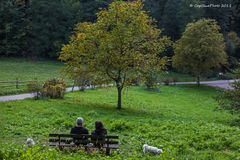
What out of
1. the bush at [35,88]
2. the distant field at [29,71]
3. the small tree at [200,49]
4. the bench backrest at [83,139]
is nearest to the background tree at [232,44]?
the distant field at [29,71]

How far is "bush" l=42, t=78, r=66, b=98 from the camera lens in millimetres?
35438

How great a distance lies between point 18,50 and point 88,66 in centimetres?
4908

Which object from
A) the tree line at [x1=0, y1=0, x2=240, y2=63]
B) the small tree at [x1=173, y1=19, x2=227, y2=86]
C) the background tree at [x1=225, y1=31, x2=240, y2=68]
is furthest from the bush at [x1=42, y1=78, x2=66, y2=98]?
the background tree at [x1=225, y1=31, x2=240, y2=68]

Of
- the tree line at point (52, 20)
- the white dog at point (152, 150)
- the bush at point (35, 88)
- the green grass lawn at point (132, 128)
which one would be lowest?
the green grass lawn at point (132, 128)

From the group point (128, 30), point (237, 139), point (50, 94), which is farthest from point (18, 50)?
point (237, 139)

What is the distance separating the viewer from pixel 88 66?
33.0m

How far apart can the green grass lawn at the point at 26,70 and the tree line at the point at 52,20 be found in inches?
157

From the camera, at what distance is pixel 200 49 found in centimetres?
5759

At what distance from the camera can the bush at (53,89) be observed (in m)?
35.4

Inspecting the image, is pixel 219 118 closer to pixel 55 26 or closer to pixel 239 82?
pixel 239 82

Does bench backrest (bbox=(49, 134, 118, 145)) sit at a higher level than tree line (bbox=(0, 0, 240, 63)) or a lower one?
lower

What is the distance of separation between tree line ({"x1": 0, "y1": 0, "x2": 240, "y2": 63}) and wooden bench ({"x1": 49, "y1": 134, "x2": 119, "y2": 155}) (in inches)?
2488

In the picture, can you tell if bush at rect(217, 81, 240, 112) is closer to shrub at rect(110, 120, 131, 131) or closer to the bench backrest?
shrub at rect(110, 120, 131, 131)

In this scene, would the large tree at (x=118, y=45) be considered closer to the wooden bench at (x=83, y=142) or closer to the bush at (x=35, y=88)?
the bush at (x=35, y=88)
